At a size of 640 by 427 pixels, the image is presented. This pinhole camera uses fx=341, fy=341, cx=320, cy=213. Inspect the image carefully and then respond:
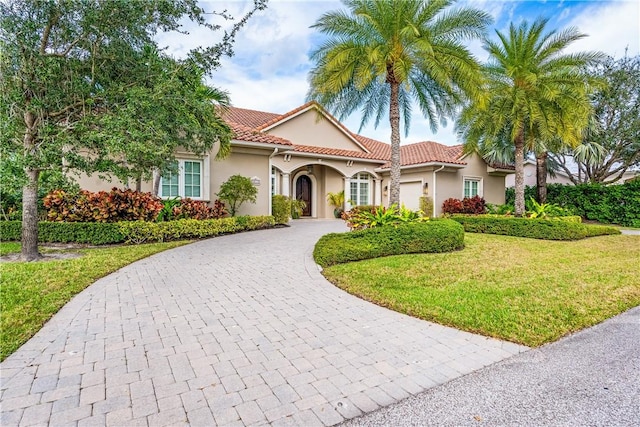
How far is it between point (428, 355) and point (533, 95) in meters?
14.3

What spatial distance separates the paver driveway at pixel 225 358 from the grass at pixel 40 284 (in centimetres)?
20

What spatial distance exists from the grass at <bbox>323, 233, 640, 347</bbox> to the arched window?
11.6 meters

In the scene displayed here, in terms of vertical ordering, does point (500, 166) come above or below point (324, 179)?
above

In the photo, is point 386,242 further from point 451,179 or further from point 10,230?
point 451,179

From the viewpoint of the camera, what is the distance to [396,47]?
34.0ft

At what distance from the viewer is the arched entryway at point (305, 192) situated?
20.8 metres

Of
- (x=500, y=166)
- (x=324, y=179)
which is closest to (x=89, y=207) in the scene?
(x=324, y=179)

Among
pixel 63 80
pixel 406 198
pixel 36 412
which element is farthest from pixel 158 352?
pixel 406 198

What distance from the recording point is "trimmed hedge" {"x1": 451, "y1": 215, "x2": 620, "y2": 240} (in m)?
12.2

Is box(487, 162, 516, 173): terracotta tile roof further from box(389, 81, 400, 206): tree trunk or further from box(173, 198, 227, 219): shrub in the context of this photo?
box(173, 198, 227, 219): shrub

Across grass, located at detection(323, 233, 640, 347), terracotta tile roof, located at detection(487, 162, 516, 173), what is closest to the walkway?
grass, located at detection(323, 233, 640, 347)

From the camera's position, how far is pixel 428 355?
12.2 feet

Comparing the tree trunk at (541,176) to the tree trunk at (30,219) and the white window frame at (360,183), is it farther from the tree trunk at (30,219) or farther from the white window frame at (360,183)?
the tree trunk at (30,219)

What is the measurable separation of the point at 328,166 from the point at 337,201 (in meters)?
2.14
